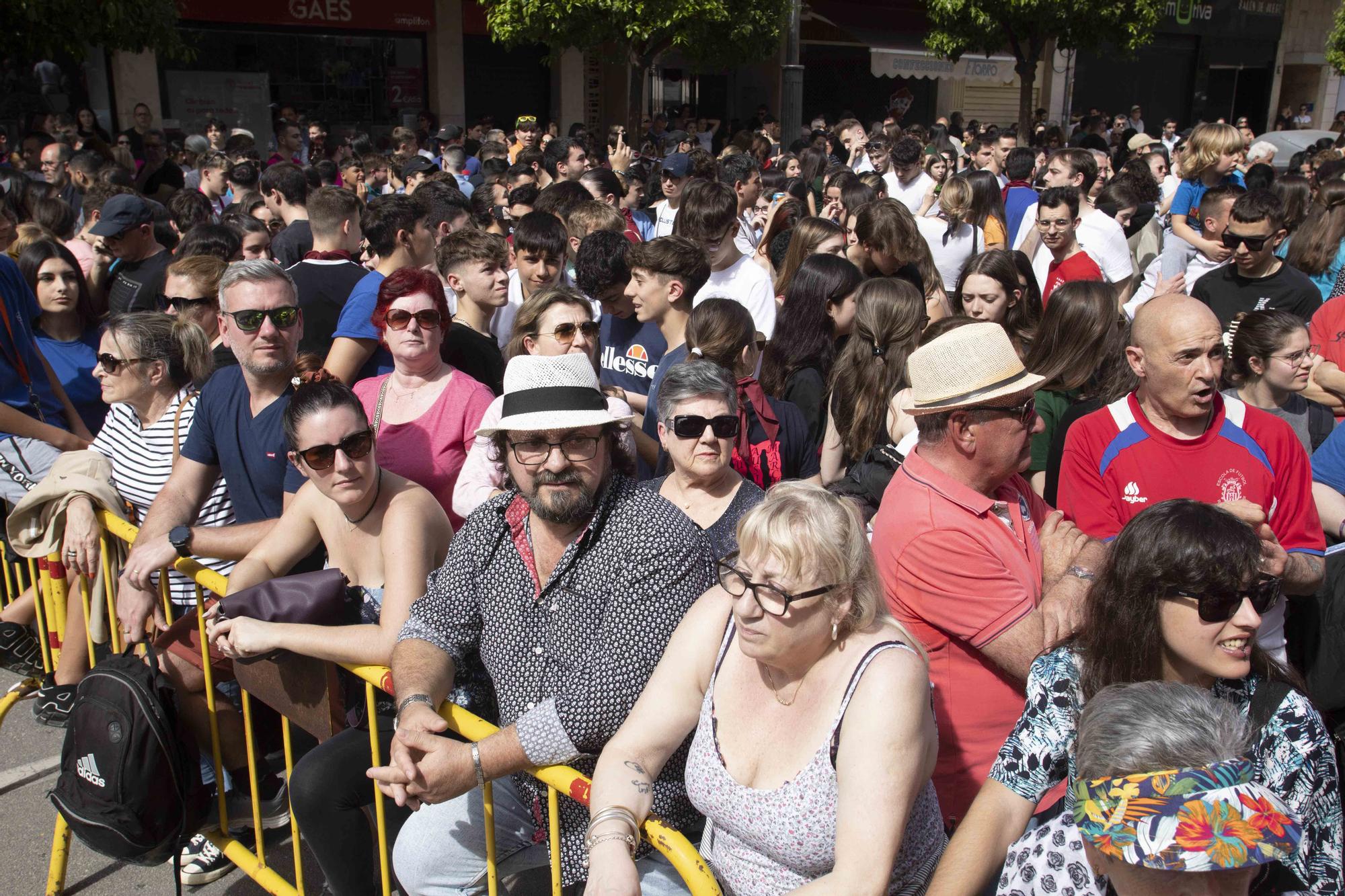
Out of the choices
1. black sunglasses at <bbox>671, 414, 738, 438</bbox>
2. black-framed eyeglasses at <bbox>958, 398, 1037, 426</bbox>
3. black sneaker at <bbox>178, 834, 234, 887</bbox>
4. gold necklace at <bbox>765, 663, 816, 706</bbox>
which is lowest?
black sneaker at <bbox>178, 834, 234, 887</bbox>

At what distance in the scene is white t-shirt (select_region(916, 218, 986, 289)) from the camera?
7.45 m

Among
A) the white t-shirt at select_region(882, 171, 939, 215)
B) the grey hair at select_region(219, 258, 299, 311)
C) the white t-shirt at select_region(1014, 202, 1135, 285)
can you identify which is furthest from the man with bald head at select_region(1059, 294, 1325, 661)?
the white t-shirt at select_region(882, 171, 939, 215)

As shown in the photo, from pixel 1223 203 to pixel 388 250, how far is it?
500 cm

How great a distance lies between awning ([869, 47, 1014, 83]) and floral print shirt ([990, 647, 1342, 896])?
86.9ft

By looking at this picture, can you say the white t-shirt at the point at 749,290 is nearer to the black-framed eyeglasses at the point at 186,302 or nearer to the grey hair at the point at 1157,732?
the black-framed eyeglasses at the point at 186,302

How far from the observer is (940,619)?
264 cm

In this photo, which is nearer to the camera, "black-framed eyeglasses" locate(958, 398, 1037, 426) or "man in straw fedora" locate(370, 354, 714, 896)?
"man in straw fedora" locate(370, 354, 714, 896)

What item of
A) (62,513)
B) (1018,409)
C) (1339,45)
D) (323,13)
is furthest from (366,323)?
(1339,45)

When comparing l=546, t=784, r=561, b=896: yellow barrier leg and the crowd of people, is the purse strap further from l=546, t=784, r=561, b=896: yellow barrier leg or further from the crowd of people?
l=546, t=784, r=561, b=896: yellow barrier leg

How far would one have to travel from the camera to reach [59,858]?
3.52 meters

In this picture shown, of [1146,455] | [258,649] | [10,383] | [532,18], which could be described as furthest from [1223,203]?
[532,18]

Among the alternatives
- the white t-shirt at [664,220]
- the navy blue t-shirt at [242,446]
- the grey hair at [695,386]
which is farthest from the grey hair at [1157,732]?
the white t-shirt at [664,220]

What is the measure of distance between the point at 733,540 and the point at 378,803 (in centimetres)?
125

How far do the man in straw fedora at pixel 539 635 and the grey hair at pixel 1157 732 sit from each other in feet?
3.47
